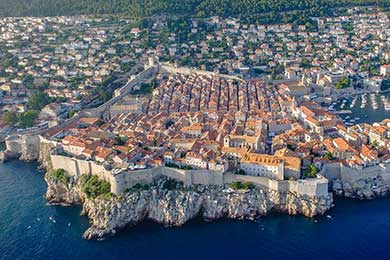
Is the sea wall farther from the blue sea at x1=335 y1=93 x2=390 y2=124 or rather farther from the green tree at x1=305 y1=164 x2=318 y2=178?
the blue sea at x1=335 y1=93 x2=390 y2=124

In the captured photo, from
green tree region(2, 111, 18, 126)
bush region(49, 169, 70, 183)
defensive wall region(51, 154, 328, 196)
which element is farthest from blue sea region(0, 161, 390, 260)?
green tree region(2, 111, 18, 126)

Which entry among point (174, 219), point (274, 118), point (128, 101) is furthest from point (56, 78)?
point (174, 219)

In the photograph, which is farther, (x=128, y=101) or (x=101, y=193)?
(x=128, y=101)

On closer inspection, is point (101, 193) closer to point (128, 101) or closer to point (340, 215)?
point (340, 215)

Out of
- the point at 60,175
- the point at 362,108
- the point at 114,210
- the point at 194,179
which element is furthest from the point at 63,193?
the point at 362,108

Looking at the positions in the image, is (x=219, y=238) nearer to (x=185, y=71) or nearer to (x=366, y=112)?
(x=366, y=112)
